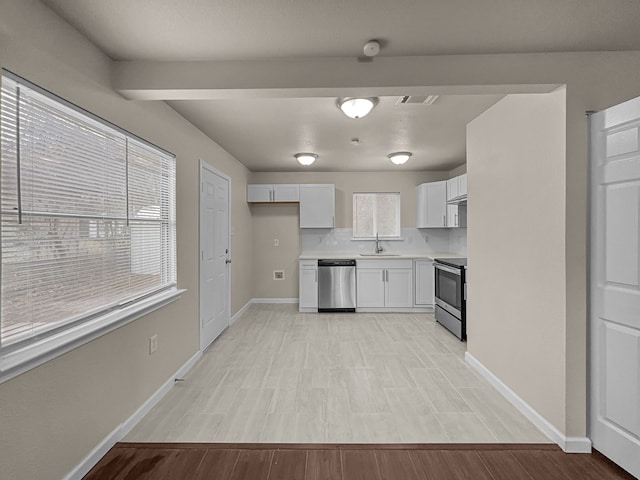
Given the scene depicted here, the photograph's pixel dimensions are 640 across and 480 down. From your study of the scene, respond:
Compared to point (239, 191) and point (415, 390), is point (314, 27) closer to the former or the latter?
point (415, 390)

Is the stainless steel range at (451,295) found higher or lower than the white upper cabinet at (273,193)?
lower

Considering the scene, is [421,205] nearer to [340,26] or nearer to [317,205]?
[317,205]

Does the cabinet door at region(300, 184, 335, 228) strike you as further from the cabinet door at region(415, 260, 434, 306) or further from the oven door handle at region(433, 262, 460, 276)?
the oven door handle at region(433, 262, 460, 276)

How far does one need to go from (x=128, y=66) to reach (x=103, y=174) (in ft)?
2.30

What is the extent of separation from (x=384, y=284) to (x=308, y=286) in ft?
3.99

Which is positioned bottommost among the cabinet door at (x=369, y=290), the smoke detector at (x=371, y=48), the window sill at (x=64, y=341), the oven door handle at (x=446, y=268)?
the cabinet door at (x=369, y=290)

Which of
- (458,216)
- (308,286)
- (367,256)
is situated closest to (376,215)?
(367,256)

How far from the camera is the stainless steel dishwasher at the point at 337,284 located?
18.0 feet

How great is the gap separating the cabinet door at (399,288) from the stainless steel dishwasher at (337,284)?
56 centimetres

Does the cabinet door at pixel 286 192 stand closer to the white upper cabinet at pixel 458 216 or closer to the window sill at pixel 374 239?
the window sill at pixel 374 239

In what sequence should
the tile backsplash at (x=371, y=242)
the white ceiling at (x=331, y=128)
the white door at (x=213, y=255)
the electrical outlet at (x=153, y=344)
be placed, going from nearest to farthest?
1. the electrical outlet at (x=153, y=344)
2. the white ceiling at (x=331, y=128)
3. the white door at (x=213, y=255)
4. the tile backsplash at (x=371, y=242)

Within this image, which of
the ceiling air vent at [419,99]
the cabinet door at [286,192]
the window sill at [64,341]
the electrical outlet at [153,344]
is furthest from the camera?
the cabinet door at [286,192]

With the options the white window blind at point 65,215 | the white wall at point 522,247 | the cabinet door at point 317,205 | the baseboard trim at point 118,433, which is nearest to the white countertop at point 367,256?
the cabinet door at point 317,205

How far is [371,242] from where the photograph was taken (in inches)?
244
